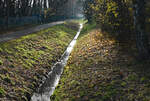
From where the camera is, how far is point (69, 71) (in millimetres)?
13039

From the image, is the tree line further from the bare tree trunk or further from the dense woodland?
the dense woodland

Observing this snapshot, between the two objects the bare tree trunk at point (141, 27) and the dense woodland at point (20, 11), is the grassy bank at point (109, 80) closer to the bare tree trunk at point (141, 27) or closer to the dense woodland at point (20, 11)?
the bare tree trunk at point (141, 27)

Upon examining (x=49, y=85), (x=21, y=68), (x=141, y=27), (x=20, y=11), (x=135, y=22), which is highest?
(x=20, y=11)

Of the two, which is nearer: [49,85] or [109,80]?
[109,80]

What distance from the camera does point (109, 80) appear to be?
980 cm

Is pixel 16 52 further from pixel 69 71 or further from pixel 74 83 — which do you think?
pixel 74 83

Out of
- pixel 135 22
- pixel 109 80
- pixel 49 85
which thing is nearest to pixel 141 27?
pixel 135 22

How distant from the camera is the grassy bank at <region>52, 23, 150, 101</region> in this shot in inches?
330

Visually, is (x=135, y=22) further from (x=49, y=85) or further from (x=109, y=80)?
(x=49, y=85)

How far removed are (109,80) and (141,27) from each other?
3.53 meters

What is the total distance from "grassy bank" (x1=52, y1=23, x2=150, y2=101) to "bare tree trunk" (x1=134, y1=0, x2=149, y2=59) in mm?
670

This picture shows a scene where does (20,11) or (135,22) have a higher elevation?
(20,11)

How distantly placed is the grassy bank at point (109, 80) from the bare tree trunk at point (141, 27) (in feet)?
2.20

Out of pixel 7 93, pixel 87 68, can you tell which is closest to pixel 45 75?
pixel 87 68
